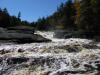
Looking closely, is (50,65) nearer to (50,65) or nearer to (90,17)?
(50,65)

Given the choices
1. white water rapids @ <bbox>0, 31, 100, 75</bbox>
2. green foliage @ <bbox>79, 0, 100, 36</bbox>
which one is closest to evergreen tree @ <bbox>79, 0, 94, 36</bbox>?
green foliage @ <bbox>79, 0, 100, 36</bbox>

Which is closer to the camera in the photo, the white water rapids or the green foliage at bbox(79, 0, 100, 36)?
the white water rapids

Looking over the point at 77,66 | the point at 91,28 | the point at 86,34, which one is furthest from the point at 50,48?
the point at 91,28

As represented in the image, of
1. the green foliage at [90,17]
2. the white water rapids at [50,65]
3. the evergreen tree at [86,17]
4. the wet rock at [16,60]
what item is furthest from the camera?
the evergreen tree at [86,17]

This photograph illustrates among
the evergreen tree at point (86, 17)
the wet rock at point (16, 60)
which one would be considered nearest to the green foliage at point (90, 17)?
the evergreen tree at point (86, 17)

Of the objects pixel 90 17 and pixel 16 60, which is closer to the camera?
pixel 16 60

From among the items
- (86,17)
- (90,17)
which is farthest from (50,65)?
(86,17)

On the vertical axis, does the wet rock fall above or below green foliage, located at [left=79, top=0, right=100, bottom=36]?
below

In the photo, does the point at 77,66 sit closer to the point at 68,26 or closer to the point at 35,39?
the point at 35,39

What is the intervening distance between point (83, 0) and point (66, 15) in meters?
19.8

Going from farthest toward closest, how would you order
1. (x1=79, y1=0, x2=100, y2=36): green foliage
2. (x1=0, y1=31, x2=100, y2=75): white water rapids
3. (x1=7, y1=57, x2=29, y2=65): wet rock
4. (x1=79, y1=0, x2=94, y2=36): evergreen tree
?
1. (x1=79, y1=0, x2=94, y2=36): evergreen tree
2. (x1=79, y1=0, x2=100, y2=36): green foliage
3. (x1=7, y1=57, x2=29, y2=65): wet rock
4. (x1=0, y1=31, x2=100, y2=75): white water rapids

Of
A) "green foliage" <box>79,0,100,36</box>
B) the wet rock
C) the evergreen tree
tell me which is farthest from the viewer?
the evergreen tree

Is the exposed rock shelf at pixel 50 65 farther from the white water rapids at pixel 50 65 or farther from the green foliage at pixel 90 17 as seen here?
the green foliage at pixel 90 17

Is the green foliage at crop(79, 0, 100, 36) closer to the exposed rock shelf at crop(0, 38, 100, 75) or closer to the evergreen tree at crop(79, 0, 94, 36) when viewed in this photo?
the evergreen tree at crop(79, 0, 94, 36)
